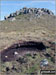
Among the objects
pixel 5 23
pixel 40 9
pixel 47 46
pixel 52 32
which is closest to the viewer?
pixel 47 46

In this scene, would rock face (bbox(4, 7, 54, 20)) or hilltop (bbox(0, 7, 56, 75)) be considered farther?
rock face (bbox(4, 7, 54, 20))

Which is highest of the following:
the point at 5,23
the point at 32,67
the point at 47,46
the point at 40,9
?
the point at 40,9

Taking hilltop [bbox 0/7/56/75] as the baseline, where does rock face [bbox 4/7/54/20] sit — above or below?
above

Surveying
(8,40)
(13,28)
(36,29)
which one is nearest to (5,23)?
(13,28)

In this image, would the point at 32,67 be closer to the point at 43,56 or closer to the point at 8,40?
the point at 43,56

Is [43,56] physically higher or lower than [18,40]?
lower

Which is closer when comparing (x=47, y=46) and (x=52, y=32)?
(x=47, y=46)

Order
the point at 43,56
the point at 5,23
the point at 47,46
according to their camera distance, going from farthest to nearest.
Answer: the point at 5,23 → the point at 47,46 → the point at 43,56

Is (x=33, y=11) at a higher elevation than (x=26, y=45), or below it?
Answer: higher

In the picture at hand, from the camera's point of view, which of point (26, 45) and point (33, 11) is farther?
point (33, 11)

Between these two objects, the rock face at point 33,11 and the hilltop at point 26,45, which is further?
the rock face at point 33,11

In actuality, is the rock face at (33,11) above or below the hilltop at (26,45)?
above
